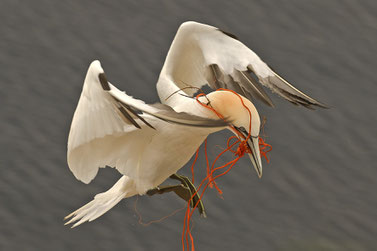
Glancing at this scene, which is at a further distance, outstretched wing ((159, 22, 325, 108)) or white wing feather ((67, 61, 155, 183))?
outstretched wing ((159, 22, 325, 108))

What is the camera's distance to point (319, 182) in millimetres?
4285

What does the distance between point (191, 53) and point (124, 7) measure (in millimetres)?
1839

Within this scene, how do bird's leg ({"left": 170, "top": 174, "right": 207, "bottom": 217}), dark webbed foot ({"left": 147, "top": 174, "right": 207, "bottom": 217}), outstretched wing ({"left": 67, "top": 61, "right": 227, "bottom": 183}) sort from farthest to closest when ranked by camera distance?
bird's leg ({"left": 170, "top": 174, "right": 207, "bottom": 217})
dark webbed foot ({"left": 147, "top": 174, "right": 207, "bottom": 217})
outstretched wing ({"left": 67, "top": 61, "right": 227, "bottom": 183})

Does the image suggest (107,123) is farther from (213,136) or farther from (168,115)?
(213,136)

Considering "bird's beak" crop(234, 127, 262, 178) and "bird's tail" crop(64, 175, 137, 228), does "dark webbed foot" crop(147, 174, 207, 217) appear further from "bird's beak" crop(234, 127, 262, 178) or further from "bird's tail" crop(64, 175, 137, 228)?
"bird's beak" crop(234, 127, 262, 178)

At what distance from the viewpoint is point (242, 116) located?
2.46 m

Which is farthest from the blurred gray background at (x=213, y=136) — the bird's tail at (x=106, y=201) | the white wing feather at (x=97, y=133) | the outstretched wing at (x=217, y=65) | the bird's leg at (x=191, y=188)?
the white wing feather at (x=97, y=133)

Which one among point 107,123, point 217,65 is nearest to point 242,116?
point 107,123

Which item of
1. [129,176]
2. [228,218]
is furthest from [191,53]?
[228,218]

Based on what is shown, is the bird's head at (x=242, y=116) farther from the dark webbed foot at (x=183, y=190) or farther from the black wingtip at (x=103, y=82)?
the dark webbed foot at (x=183, y=190)

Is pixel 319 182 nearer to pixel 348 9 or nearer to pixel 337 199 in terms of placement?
pixel 337 199

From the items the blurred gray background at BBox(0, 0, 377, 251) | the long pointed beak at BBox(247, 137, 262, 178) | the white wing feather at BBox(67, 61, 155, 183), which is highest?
the long pointed beak at BBox(247, 137, 262, 178)

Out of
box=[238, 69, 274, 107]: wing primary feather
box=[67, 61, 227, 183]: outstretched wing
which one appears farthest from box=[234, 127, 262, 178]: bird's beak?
box=[238, 69, 274, 107]: wing primary feather

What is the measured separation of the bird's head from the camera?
246 cm
